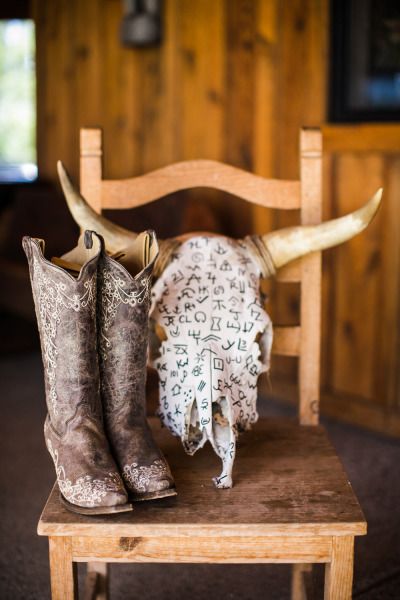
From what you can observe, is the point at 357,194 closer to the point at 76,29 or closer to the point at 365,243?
the point at 365,243

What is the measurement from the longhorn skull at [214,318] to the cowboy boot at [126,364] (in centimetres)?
9

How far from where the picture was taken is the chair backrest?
1.41 metres

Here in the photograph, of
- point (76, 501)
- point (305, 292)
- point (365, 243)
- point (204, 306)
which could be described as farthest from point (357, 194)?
point (76, 501)

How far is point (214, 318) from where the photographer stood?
1255 millimetres

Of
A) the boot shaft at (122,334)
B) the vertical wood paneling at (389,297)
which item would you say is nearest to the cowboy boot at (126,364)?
the boot shaft at (122,334)

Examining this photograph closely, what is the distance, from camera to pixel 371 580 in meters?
1.78

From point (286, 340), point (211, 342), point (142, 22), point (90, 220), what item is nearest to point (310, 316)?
point (286, 340)

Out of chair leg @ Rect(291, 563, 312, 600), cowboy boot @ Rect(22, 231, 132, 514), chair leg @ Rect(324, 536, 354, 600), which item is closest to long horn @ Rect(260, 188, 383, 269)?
cowboy boot @ Rect(22, 231, 132, 514)

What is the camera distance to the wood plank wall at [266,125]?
8.79 feet

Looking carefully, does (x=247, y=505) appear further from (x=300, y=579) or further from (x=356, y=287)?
(x=356, y=287)

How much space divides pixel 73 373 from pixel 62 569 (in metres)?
0.26

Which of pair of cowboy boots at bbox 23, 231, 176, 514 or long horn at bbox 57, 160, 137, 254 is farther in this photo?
long horn at bbox 57, 160, 137, 254

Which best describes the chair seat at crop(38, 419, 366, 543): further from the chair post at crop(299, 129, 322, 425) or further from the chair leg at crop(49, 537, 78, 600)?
the chair post at crop(299, 129, 322, 425)

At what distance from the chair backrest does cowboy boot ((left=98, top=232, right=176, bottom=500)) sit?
326mm
